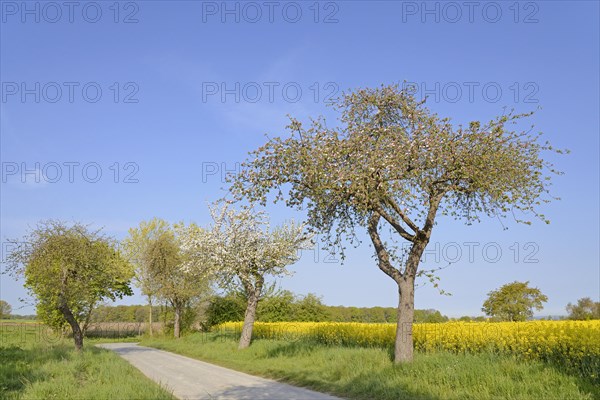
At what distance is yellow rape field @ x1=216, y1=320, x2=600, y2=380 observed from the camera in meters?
13.8

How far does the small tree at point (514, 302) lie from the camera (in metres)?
62.8

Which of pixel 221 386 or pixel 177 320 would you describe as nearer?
pixel 221 386

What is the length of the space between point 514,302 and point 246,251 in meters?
45.4

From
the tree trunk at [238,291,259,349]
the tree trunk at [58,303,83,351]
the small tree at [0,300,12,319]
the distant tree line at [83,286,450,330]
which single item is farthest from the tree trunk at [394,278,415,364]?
the small tree at [0,300,12,319]

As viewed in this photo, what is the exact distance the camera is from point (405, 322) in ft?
58.9

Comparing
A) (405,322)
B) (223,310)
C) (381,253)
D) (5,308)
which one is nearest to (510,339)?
(405,322)

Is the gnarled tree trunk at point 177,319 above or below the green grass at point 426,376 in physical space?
below

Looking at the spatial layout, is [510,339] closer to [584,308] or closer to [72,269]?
[72,269]

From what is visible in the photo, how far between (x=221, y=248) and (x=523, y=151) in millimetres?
20403

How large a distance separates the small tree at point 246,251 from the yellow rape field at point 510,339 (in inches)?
246

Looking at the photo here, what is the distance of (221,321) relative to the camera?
5519 cm

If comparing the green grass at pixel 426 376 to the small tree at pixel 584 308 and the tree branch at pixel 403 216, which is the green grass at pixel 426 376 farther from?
the small tree at pixel 584 308

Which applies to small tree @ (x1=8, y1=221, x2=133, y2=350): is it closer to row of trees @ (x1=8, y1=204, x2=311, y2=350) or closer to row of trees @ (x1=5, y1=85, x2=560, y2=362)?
row of trees @ (x1=8, y1=204, x2=311, y2=350)

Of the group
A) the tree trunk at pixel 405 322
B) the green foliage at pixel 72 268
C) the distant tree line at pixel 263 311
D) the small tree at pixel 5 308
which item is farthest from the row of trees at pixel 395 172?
the small tree at pixel 5 308
